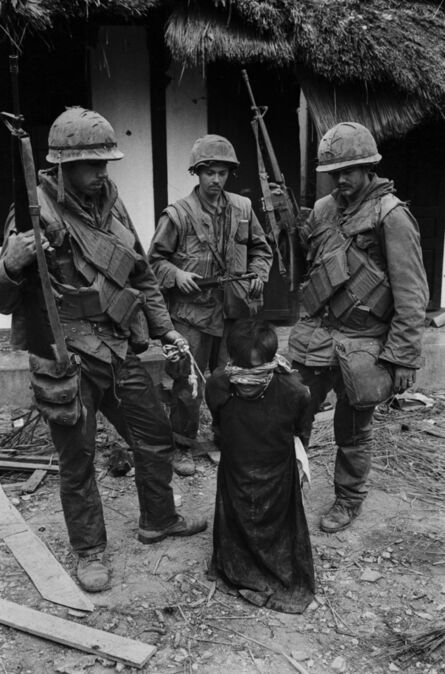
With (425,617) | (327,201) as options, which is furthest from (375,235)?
(425,617)

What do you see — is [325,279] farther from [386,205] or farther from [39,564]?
[39,564]

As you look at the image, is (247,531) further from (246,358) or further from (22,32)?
(22,32)

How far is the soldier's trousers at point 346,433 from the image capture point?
13.3 feet

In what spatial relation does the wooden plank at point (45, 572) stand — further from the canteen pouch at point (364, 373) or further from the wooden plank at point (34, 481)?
the canteen pouch at point (364, 373)

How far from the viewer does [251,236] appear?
5.04m

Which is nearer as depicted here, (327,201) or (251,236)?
(327,201)

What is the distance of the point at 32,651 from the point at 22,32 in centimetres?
462

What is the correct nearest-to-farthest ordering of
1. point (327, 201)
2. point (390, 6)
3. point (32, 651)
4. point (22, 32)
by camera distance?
point (32, 651), point (327, 201), point (22, 32), point (390, 6)

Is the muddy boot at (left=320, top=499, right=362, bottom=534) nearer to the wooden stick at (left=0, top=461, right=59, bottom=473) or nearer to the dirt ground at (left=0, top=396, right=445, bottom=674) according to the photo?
the dirt ground at (left=0, top=396, right=445, bottom=674)

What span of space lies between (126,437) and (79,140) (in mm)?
1616

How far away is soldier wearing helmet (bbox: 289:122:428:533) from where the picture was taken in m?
3.73

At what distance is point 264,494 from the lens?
327 centimetres

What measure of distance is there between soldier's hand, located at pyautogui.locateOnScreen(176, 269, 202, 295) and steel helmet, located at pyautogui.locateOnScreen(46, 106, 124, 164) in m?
1.46

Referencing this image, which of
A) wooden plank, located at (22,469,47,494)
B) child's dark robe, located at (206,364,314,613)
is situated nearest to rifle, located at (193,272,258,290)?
→ child's dark robe, located at (206,364,314,613)
